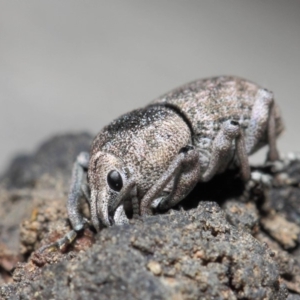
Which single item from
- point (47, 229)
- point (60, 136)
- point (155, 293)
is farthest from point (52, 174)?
point (155, 293)

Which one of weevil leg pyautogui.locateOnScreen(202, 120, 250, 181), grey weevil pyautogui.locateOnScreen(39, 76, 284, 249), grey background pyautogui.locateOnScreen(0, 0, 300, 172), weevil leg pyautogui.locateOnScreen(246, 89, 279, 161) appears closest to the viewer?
grey weevil pyautogui.locateOnScreen(39, 76, 284, 249)

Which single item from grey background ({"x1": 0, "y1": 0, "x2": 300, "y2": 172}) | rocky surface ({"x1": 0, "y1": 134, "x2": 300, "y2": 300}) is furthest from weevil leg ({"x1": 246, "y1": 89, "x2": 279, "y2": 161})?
grey background ({"x1": 0, "y1": 0, "x2": 300, "y2": 172})

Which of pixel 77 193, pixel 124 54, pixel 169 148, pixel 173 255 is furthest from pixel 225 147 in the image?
pixel 124 54

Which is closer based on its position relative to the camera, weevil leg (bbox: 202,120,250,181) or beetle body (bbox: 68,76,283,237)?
beetle body (bbox: 68,76,283,237)

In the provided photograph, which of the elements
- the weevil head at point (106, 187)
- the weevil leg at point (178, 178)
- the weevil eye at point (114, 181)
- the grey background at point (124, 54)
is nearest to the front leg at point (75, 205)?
the weevil head at point (106, 187)

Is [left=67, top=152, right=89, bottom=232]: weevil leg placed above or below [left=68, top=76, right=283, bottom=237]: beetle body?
below

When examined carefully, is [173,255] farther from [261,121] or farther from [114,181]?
[261,121]

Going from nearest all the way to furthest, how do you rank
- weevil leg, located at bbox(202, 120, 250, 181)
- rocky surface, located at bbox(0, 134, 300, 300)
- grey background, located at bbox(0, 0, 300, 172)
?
rocky surface, located at bbox(0, 134, 300, 300)
weevil leg, located at bbox(202, 120, 250, 181)
grey background, located at bbox(0, 0, 300, 172)

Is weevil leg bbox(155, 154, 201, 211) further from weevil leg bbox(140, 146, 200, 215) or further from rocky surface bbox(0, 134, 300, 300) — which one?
rocky surface bbox(0, 134, 300, 300)
